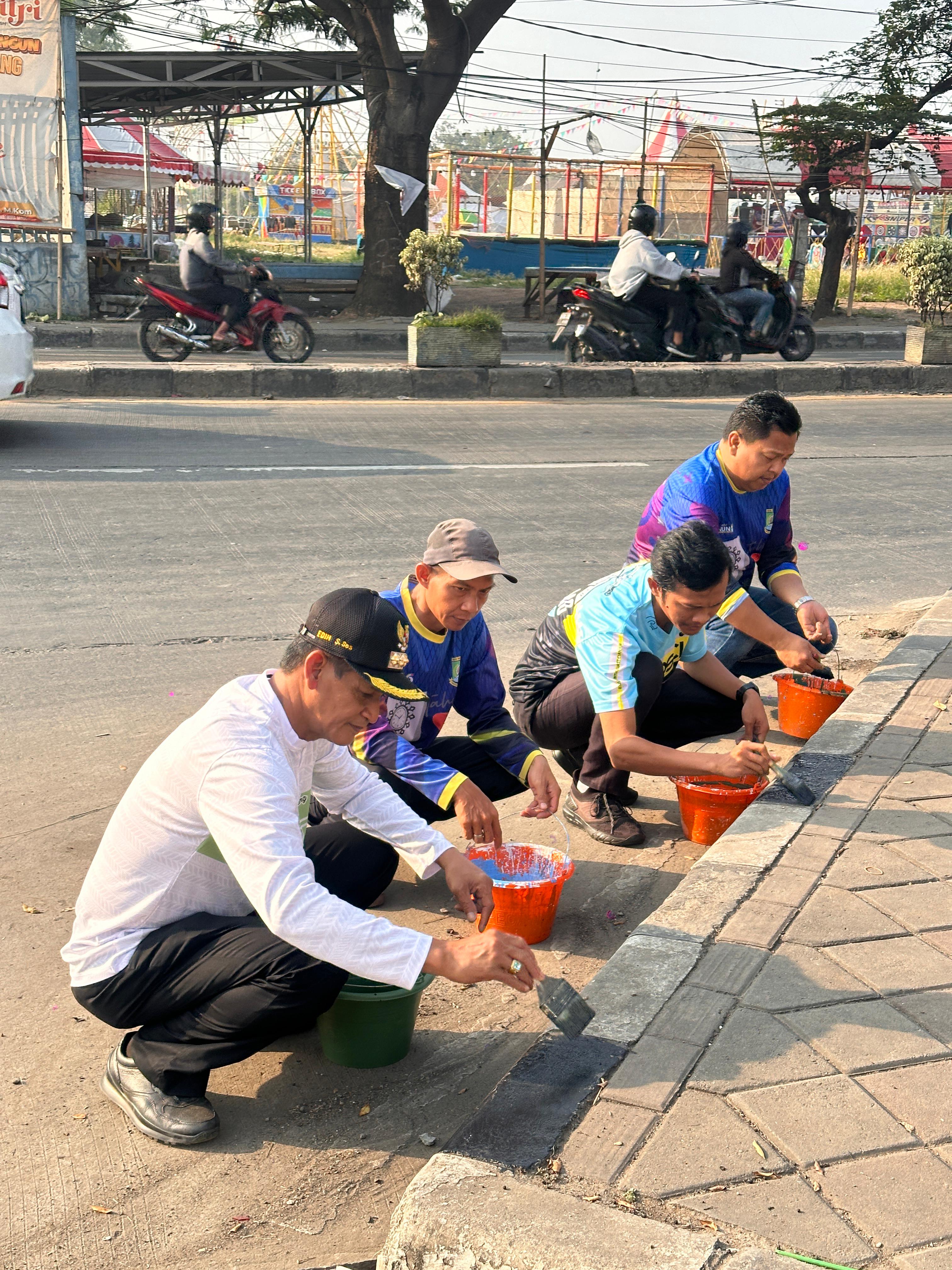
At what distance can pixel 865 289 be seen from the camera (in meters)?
27.4

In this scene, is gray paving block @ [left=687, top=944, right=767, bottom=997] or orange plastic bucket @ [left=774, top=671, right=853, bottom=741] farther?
orange plastic bucket @ [left=774, top=671, right=853, bottom=741]

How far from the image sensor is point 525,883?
3.40 meters

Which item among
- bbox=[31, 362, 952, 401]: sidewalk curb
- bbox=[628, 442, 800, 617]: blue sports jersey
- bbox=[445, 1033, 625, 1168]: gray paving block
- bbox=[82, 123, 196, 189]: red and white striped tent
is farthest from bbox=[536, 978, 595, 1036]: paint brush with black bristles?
bbox=[82, 123, 196, 189]: red and white striped tent

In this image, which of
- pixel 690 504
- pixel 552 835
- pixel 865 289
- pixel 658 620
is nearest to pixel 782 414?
pixel 690 504

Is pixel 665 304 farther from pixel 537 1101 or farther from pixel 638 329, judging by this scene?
pixel 537 1101

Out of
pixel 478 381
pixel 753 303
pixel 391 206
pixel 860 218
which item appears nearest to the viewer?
pixel 478 381

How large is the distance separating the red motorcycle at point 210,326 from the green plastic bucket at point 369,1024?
11.7m

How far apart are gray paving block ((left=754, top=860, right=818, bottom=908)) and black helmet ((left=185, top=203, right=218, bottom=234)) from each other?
11928mm

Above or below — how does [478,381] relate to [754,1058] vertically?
above

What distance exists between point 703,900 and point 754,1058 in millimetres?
710

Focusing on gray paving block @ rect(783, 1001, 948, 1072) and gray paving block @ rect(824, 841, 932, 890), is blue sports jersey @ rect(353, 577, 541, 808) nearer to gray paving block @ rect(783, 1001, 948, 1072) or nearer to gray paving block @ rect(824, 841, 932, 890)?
gray paving block @ rect(824, 841, 932, 890)

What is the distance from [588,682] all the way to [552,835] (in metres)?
0.66

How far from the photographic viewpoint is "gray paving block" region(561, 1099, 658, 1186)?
2252 mm

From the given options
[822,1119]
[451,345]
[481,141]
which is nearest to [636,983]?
[822,1119]
